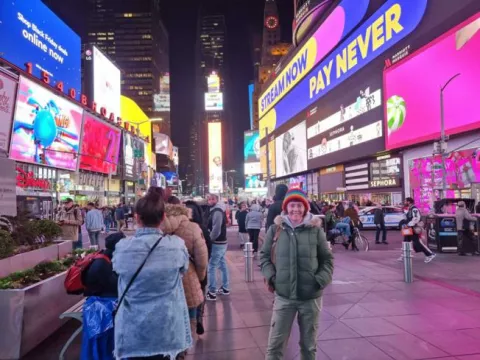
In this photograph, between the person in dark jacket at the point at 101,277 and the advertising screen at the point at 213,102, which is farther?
the advertising screen at the point at 213,102

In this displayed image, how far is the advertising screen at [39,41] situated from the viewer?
94.2ft

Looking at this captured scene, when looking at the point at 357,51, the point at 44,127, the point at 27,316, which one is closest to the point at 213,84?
the point at 357,51

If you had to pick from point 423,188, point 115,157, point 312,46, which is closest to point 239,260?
point 423,188

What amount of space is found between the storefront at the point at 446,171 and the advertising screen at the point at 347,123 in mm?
4293

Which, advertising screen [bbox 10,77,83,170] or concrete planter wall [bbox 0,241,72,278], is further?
advertising screen [bbox 10,77,83,170]

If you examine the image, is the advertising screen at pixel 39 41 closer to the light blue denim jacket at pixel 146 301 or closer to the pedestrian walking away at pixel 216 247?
the pedestrian walking away at pixel 216 247

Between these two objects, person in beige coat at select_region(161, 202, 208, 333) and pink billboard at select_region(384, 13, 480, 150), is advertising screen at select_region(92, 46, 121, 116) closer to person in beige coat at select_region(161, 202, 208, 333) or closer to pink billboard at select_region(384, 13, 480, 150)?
pink billboard at select_region(384, 13, 480, 150)

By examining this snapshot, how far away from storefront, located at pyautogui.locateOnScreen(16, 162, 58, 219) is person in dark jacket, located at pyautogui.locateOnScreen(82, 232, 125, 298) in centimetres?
1745

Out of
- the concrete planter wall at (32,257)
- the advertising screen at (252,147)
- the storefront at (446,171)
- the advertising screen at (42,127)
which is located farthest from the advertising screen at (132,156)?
the advertising screen at (252,147)

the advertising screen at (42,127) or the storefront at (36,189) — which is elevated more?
the advertising screen at (42,127)

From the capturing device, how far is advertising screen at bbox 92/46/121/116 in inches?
1875

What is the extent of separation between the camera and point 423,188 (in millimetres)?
31516

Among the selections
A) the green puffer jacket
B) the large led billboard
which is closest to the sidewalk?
the green puffer jacket

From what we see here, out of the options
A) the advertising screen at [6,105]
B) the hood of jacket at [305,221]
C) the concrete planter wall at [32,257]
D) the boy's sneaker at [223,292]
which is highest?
the advertising screen at [6,105]
